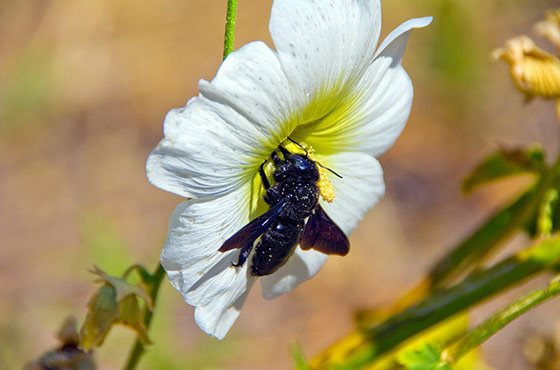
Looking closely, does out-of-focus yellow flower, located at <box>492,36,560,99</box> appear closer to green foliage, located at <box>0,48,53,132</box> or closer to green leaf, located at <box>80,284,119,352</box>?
green leaf, located at <box>80,284,119,352</box>

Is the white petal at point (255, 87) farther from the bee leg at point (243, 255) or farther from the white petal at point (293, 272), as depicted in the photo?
the white petal at point (293, 272)

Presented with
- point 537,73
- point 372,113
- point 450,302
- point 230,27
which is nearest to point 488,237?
point 450,302

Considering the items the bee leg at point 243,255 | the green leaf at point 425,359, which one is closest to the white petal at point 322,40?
the bee leg at point 243,255

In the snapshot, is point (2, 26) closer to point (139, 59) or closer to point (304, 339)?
point (139, 59)

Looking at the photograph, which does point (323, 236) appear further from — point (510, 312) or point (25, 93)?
point (25, 93)

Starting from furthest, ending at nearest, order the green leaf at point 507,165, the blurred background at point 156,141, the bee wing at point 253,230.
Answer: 1. the blurred background at point 156,141
2. the green leaf at point 507,165
3. the bee wing at point 253,230

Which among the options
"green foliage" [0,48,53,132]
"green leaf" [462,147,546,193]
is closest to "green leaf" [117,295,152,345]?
"green leaf" [462,147,546,193]

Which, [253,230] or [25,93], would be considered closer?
[253,230]

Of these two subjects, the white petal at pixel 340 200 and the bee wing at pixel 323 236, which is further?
the white petal at pixel 340 200
